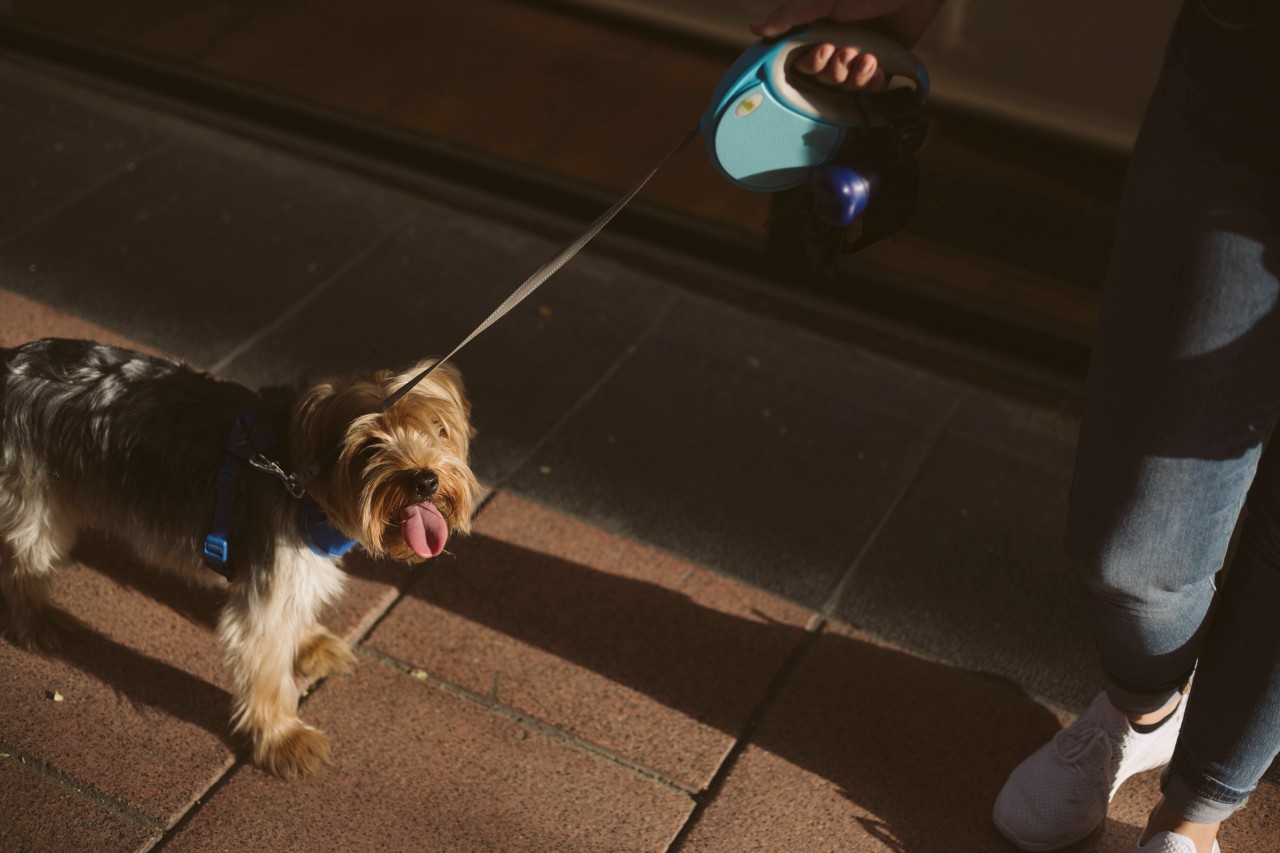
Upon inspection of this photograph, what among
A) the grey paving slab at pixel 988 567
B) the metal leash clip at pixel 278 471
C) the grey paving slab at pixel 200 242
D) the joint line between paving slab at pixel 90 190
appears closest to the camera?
the metal leash clip at pixel 278 471

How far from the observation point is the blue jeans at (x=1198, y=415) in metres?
1.80

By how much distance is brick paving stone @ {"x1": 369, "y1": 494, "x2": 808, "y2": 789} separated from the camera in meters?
3.05

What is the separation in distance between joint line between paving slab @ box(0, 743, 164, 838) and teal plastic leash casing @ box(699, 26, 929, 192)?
193 centimetres

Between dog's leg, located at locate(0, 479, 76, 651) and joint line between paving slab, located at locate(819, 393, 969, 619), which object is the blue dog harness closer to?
dog's leg, located at locate(0, 479, 76, 651)

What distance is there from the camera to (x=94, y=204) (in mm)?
4777

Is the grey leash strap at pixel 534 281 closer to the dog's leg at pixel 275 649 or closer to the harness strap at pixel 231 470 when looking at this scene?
the harness strap at pixel 231 470

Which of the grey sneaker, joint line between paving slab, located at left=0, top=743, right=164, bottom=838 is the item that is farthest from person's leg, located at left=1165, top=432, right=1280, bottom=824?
joint line between paving slab, located at left=0, top=743, right=164, bottom=838

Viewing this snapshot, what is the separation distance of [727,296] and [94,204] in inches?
98.9

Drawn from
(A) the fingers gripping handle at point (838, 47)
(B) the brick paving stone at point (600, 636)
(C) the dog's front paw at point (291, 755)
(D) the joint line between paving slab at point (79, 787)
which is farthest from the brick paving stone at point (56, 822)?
(A) the fingers gripping handle at point (838, 47)

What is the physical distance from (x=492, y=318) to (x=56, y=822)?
1.57 metres

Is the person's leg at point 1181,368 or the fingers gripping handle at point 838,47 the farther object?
the fingers gripping handle at point 838,47

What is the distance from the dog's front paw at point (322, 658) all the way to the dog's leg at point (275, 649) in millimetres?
171

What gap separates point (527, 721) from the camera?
120 inches

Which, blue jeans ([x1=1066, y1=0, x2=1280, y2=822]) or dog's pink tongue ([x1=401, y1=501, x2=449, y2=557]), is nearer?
blue jeans ([x1=1066, y1=0, x2=1280, y2=822])
